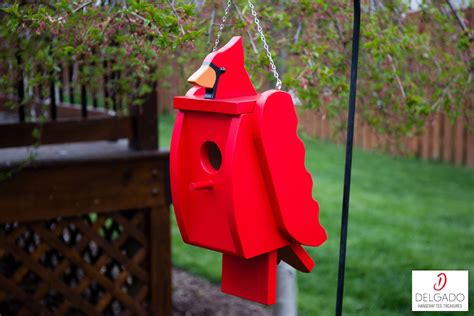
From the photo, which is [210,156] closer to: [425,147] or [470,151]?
[470,151]

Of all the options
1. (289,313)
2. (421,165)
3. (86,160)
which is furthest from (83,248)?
(421,165)

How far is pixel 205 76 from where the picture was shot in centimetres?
189

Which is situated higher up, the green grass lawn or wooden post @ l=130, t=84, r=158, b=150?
wooden post @ l=130, t=84, r=158, b=150

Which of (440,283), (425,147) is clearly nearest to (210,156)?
(440,283)

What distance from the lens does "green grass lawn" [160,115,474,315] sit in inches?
201

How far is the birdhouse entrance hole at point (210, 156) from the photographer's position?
6.56ft

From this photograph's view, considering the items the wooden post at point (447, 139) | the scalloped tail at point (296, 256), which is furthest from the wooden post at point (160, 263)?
the wooden post at point (447, 139)

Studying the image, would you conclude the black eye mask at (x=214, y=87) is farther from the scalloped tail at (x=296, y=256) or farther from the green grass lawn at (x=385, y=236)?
the green grass lawn at (x=385, y=236)

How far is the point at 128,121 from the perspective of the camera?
4234mm

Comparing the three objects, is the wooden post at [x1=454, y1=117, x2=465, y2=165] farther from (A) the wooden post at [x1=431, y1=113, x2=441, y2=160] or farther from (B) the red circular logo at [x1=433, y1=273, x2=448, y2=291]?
(B) the red circular logo at [x1=433, y1=273, x2=448, y2=291]

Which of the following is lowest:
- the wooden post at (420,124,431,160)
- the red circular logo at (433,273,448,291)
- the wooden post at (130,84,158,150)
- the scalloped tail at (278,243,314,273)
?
the red circular logo at (433,273,448,291)

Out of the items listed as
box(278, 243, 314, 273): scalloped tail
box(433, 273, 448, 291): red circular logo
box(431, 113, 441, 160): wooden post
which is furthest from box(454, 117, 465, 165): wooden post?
box(278, 243, 314, 273): scalloped tail

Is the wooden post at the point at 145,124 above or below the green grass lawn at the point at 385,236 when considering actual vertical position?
above

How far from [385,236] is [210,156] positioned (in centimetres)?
443
